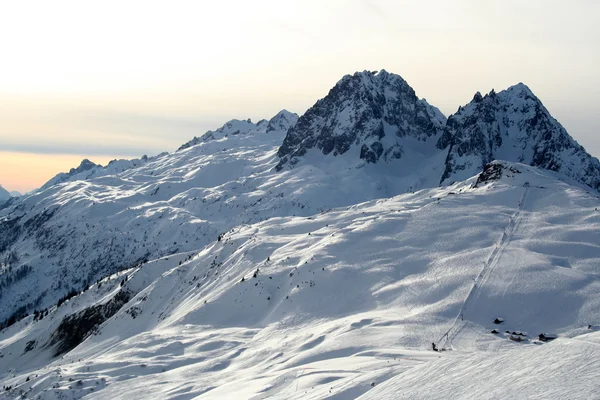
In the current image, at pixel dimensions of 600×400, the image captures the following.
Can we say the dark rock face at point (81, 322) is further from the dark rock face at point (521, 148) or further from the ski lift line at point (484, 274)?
the dark rock face at point (521, 148)

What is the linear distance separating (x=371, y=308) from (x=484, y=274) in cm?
914

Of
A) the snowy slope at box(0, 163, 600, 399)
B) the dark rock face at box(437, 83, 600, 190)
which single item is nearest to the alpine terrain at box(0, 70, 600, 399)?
the snowy slope at box(0, 163, 600, 399)

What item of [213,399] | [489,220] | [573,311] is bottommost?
[213,399]

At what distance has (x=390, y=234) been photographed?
59500 millimetres

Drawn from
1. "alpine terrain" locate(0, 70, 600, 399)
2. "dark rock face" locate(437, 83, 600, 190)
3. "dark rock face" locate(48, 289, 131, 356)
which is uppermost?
"dark rock face" locate(437, 83, 600, 190)

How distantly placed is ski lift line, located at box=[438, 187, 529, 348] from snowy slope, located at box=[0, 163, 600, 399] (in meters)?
0.17

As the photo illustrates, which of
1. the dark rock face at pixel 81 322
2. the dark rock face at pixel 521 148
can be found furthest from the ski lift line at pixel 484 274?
the dark rock face at pixel 521 148

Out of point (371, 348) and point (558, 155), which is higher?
point (558, 155)

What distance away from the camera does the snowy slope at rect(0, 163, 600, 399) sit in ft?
91.7

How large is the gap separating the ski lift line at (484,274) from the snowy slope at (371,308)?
168 mm

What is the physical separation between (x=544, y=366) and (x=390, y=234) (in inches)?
1562

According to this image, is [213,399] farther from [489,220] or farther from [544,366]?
[489,220]

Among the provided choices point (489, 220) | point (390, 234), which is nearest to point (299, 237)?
point (390, 234)

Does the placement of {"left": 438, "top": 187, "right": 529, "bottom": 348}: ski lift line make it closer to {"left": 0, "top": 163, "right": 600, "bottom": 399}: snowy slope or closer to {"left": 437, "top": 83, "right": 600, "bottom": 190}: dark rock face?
{"left": 0, "top": 163, "right": 600, "bottom": 399}: snowy slope
